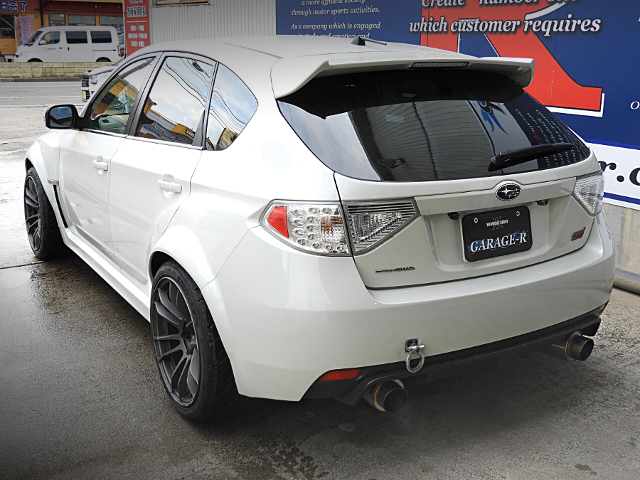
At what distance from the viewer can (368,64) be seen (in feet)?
8.47

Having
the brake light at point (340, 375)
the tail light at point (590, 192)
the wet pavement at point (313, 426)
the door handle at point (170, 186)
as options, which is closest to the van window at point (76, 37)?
the wet pavement at point (313, 426)

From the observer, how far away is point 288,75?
2680 mm

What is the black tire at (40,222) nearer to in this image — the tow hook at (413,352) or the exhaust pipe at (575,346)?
the tow hook at (413,352)

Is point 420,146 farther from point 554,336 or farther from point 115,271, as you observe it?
point 115,271

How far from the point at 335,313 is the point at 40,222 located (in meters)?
3.62

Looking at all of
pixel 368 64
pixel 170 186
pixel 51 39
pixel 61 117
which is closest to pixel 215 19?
pixel 61 117

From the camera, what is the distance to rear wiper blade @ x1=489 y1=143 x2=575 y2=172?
2567mm

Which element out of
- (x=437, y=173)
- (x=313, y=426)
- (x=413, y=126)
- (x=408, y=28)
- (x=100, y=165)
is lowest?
(x=313, y=426)

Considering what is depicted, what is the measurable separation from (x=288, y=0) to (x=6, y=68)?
2434cm

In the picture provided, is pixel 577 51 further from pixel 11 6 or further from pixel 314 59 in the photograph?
pixel 11 6

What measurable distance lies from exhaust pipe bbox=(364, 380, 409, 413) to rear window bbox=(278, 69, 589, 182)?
75cm

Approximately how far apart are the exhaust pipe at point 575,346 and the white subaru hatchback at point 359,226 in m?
0.01

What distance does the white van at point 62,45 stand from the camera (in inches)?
1303

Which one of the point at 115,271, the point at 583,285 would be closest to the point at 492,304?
the point at 583,285
